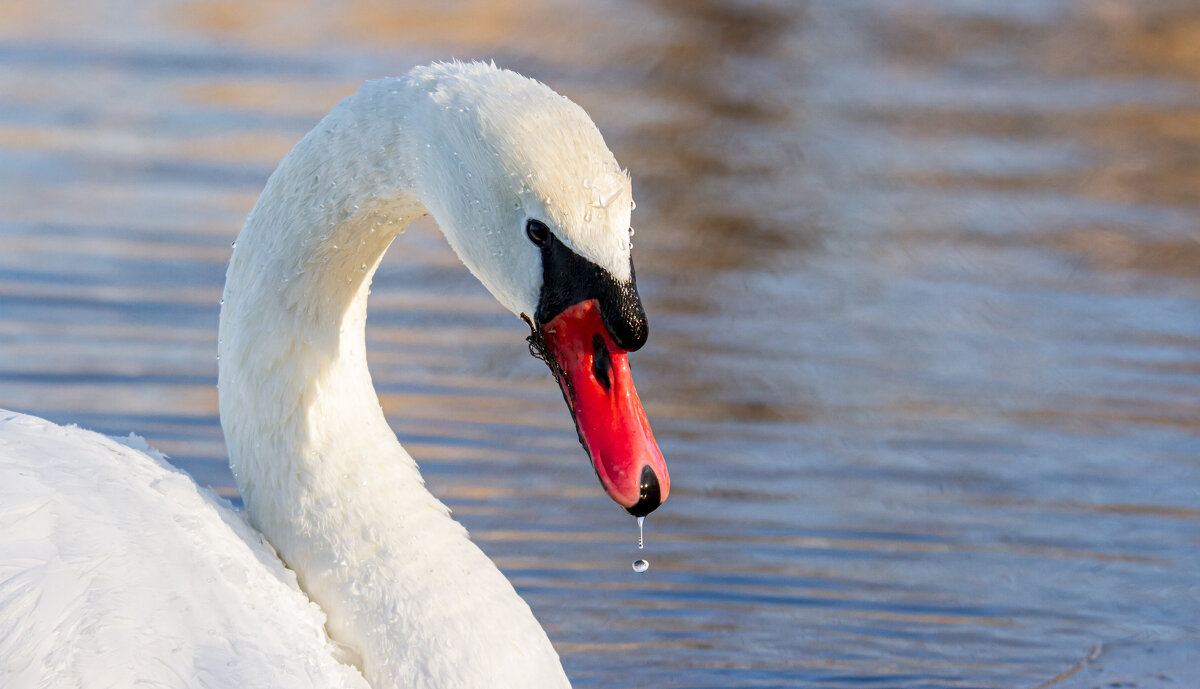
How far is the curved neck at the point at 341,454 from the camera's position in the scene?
374 centimetres

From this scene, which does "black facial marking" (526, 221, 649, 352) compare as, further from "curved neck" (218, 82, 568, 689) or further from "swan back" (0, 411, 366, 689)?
"swan back" (0, 411, 366, 689)

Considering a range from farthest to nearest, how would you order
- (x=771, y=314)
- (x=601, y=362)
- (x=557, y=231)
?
(x=771, y=314) → (x=601, y=362) → (x=557, y=231)

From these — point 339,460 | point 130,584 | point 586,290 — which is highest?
point 586,290

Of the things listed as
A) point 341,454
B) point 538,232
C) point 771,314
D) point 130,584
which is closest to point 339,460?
point 341,454

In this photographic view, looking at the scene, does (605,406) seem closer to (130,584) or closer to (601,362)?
(601,362)

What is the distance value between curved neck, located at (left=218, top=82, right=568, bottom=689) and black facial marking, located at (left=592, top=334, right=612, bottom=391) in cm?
56

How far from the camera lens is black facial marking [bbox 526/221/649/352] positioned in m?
3.28

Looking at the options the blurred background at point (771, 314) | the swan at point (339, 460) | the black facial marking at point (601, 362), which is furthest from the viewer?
the blurred background at point (771, 314)

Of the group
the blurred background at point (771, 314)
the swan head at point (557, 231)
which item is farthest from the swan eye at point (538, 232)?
the blurred background at point (771, 314)

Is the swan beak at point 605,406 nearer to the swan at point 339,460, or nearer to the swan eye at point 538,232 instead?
the swan at point 339,460

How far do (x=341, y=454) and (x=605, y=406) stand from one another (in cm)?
80

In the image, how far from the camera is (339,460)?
3.93 m

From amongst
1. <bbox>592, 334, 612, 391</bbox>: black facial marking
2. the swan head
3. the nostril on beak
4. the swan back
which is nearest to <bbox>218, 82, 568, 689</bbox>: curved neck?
the swan back

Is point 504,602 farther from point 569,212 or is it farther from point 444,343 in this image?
point 444,343
